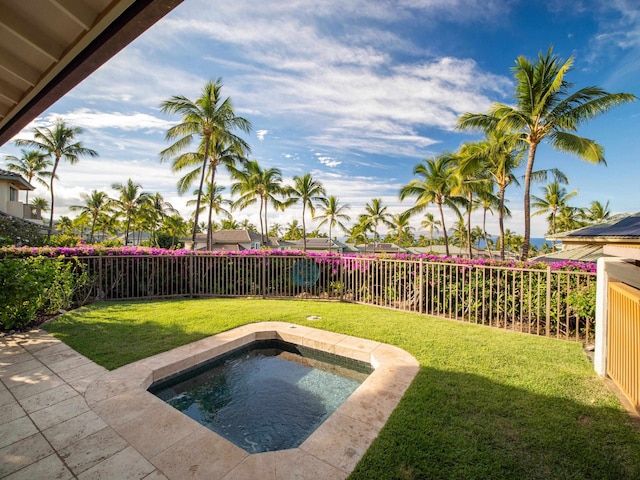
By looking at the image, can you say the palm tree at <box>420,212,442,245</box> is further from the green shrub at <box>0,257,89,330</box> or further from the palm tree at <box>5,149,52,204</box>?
the palm tree at <box>5,149,52,204</box>

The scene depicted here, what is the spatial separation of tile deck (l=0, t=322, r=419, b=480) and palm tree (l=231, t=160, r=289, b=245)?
68.9ft

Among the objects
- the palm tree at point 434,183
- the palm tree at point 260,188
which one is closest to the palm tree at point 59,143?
the palm tree at point 260,188

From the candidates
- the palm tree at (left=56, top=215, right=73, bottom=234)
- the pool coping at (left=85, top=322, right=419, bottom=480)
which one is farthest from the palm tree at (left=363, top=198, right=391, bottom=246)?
the palm tree at (left=56, top=215, right=73, bottom=234)

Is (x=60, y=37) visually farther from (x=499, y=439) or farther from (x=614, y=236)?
(x=614, y=236)

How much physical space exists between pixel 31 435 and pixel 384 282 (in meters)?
7.11

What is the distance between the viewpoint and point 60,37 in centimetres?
176

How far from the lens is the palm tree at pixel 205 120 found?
14.4m

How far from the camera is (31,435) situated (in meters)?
2.50

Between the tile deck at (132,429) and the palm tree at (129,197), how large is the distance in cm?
3136

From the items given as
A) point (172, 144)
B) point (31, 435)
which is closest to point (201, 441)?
point (31, 435)

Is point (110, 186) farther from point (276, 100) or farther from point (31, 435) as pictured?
point (31, 435)

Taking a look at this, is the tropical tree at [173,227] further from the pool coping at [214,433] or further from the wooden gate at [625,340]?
the wooden gate at [625,340]

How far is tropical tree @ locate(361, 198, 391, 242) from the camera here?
36375 millimetres

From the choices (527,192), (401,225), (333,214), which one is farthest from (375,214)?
(527,192)
